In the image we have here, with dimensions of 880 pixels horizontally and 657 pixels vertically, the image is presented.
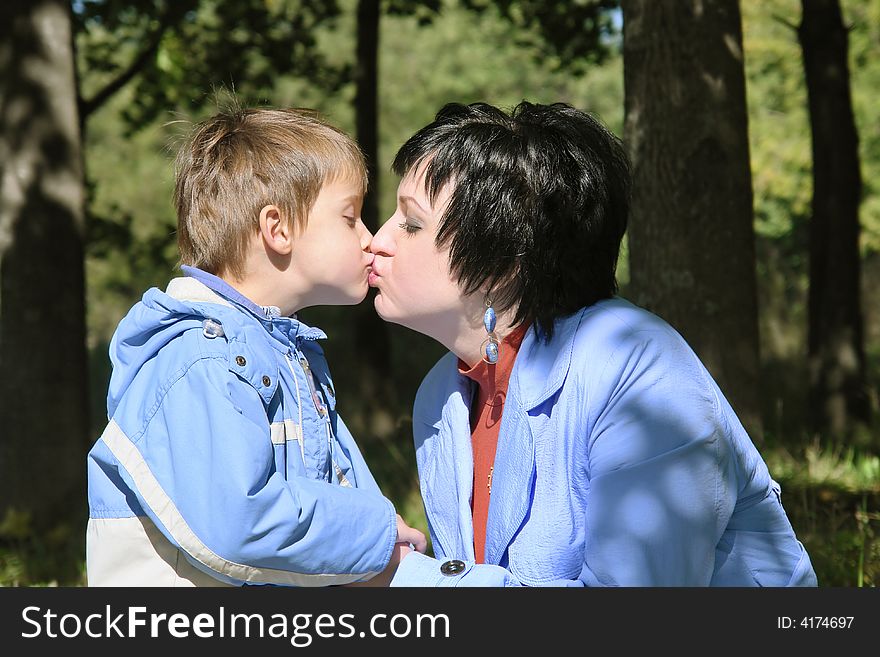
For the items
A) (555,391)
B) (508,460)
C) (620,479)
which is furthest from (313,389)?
(620,479)

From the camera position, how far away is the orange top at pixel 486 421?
2.82 m

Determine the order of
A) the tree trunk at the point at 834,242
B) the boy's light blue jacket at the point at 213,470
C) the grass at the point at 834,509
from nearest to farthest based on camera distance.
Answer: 1. the boy's light blue jacket at the point at 213,470
2. the grass at the point at 834,509
3. the tree trunk at the point at 834,242

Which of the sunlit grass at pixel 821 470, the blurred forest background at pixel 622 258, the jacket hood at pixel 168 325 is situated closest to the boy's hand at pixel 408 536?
the jacket hood at pixel 168 325

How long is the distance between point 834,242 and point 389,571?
24.2 feet

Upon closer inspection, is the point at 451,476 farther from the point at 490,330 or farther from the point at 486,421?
the point at 490,330

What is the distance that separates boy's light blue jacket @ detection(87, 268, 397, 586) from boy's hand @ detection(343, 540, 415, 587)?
0.09 meters

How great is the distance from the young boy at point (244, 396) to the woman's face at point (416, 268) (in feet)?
0.28

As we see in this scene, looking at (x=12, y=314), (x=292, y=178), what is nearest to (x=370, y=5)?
(x=12, y=314)

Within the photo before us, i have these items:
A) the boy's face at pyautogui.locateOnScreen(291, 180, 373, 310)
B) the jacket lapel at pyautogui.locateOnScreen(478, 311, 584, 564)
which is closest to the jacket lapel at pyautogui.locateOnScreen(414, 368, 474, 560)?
the jacket lapel at pyautogui.locateOnScreen(478, 311, 584, 564)

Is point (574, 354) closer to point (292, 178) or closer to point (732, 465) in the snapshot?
point (732, 465)

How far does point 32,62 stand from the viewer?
19.7 ft

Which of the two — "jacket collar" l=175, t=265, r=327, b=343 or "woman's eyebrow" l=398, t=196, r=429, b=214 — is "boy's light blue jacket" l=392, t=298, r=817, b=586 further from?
"jacket collar" l=175, t=265, r=327, b=343

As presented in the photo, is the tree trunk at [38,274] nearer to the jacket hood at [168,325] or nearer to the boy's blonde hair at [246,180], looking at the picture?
the boy's blonde hair at [246,180]

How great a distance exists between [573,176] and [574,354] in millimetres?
450
